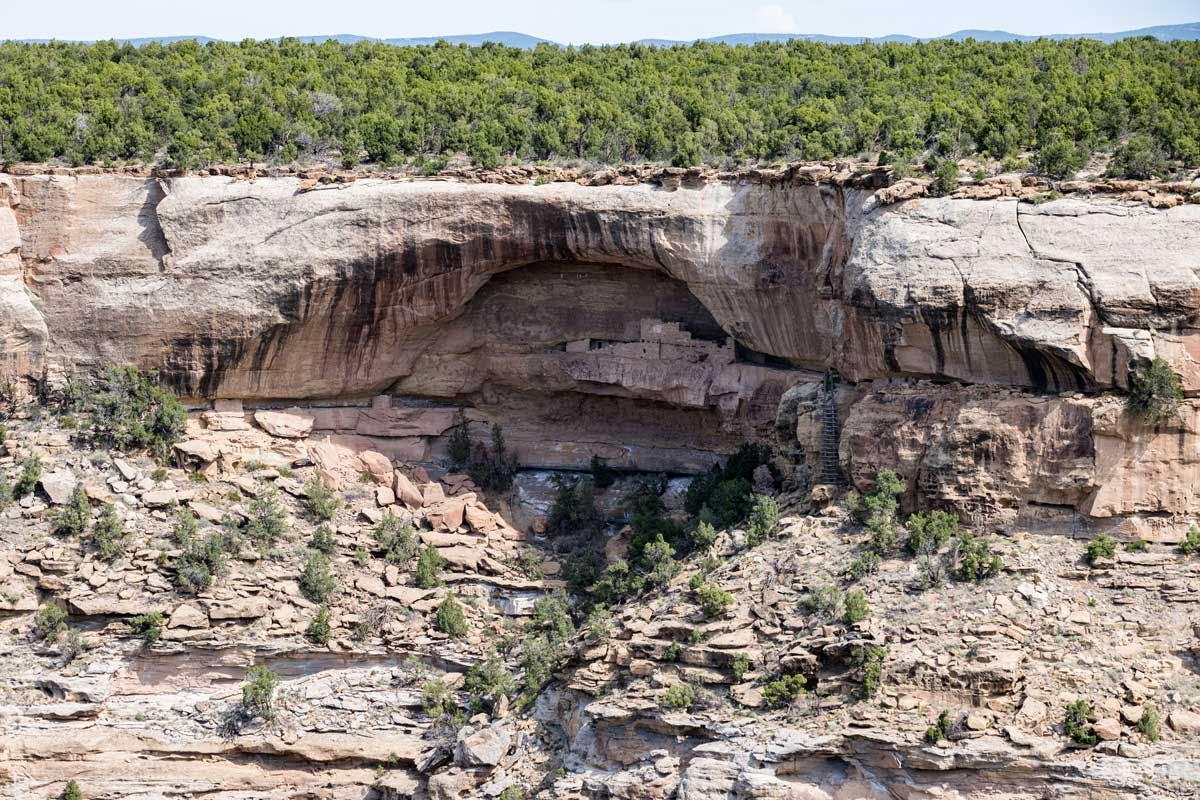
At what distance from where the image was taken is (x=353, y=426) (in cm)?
4494

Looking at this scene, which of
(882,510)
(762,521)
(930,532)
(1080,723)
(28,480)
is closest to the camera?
(1080,723)

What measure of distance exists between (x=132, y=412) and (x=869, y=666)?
58.6ft

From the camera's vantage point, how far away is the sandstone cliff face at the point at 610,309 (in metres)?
36.1

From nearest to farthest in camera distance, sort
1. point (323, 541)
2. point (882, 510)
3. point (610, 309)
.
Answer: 1. point (882, 510)
2. point (323, 541)
3. point (610, 309)

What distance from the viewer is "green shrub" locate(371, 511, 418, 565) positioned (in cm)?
4178

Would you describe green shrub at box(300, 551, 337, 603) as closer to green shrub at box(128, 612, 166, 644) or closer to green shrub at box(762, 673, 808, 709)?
green shrub at box(128, 612, 166, 644)

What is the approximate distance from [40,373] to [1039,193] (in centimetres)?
2196

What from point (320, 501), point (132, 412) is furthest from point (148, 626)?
point (132, 412)

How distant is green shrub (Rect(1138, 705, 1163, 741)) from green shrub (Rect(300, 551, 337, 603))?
1673cm

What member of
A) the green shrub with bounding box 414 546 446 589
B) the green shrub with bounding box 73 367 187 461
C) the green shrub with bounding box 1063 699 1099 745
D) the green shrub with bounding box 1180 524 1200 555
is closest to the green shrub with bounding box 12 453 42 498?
the green shrub with bounding box 73 367 187 461

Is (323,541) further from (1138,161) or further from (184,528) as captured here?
(1138,161)

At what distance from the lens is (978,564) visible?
3544cm

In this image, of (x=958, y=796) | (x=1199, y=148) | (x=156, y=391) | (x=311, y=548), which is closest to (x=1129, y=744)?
(x=958, y=796)

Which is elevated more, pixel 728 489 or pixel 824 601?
pixel 728 489
